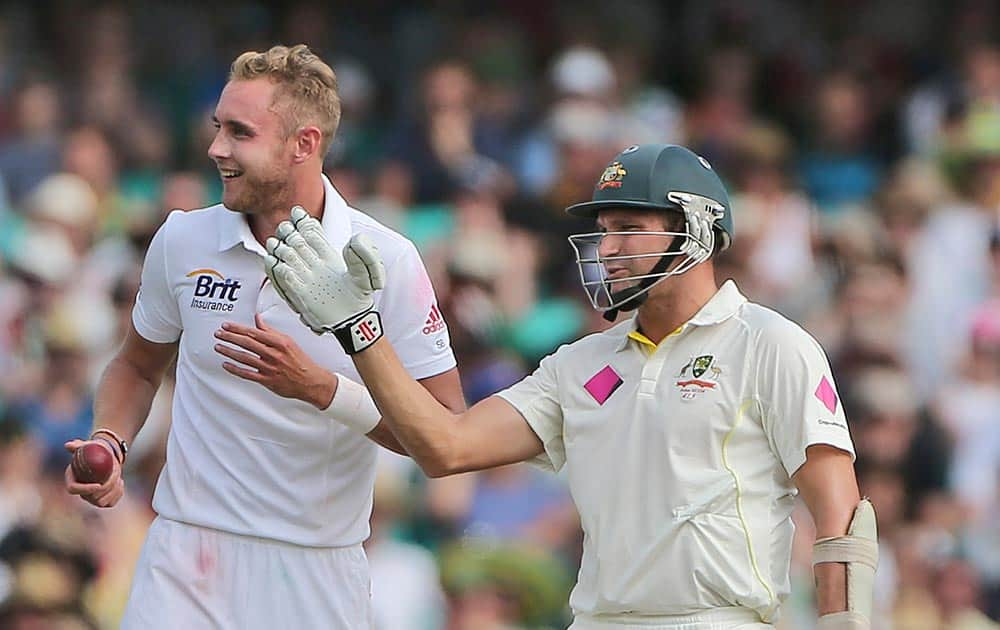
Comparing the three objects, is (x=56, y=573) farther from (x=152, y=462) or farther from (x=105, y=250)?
(x=105, y=250)

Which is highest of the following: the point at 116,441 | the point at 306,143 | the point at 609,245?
the point at 306,143

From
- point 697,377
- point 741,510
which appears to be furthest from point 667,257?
point 741,510

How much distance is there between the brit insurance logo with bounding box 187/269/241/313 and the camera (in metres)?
5.84

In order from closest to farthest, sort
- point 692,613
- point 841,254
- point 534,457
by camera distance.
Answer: point 692,613
point 534,457
point 841,254

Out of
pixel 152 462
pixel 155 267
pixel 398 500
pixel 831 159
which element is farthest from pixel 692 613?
pixel 831 159

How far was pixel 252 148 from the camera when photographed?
579 centimetres

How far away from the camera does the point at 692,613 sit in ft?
17.5

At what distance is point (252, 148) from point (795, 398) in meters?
1.72

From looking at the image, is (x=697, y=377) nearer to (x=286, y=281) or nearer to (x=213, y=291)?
(x=286, y=281)

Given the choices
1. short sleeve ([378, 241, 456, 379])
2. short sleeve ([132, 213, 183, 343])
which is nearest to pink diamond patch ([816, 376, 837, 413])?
short sleeve ([378, 241, 456, 379])

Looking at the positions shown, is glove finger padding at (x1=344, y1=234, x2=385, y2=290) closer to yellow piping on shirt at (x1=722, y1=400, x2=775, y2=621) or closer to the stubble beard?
the stubble beard

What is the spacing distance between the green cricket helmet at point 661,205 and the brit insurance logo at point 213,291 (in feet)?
3.41

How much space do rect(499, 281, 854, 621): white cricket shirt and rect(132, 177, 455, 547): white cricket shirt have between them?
67cm

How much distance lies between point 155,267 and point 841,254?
607 cm
